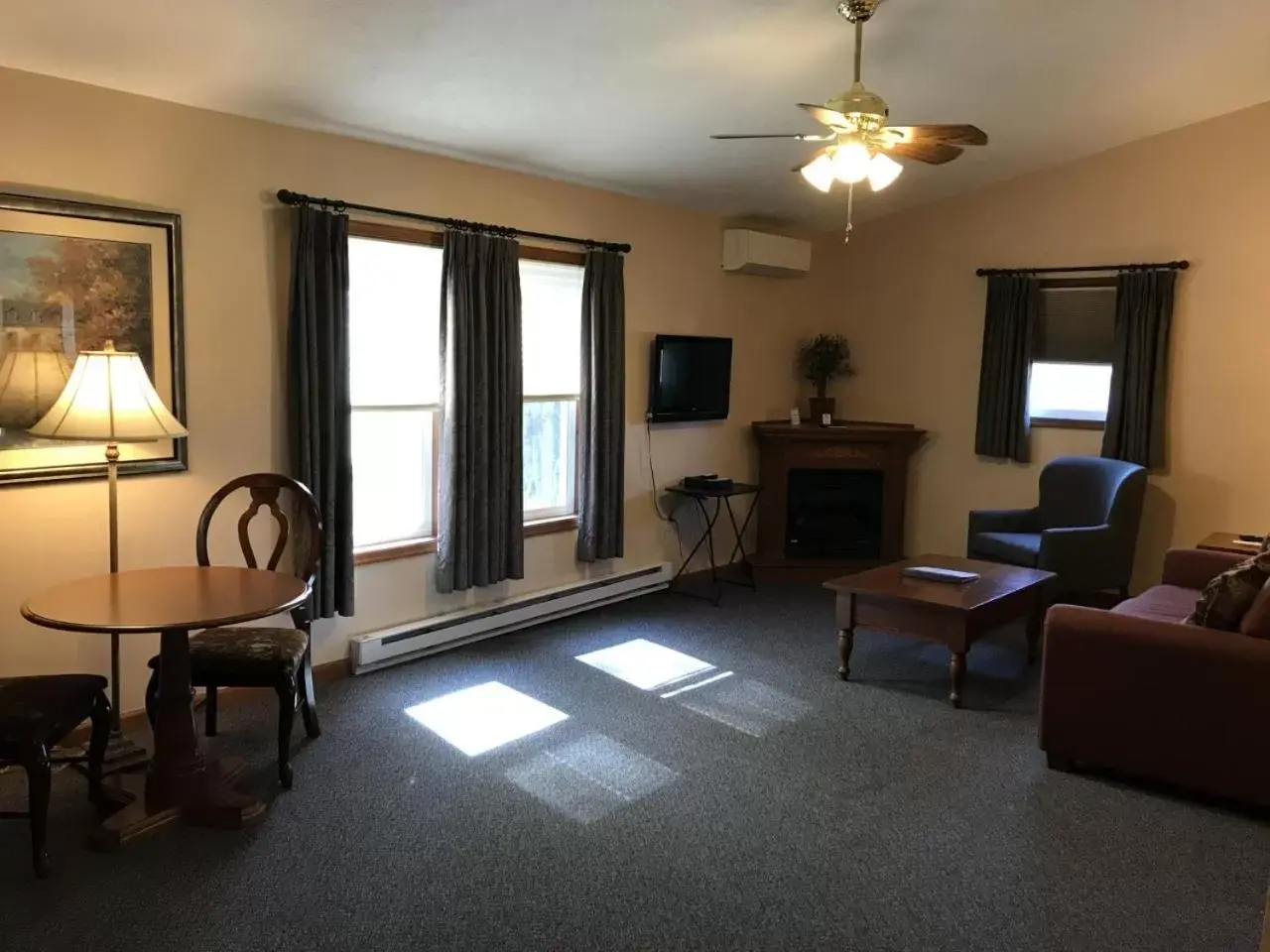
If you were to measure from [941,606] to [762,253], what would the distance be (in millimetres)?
2918

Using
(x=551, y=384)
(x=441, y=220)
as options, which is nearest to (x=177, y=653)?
(x=441, y=220)

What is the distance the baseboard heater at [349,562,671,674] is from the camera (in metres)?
4.19

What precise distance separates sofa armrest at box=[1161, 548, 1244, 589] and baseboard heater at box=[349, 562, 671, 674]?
107 inches

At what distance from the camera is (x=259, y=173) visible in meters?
3.69

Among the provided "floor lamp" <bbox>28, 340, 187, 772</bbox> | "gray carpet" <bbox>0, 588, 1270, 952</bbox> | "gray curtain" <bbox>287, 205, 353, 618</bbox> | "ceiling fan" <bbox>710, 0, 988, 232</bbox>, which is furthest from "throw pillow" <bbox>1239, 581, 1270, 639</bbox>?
"floor lamp" <bbox>28, 340, 187, 772</bbox>

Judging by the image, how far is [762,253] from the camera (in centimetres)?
598

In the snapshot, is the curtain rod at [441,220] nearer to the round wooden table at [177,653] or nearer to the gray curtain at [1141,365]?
the round wooden table at [177,653]

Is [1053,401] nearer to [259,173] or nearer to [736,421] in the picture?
[736,421]

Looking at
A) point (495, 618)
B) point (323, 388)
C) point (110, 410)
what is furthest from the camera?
point (495, 618)

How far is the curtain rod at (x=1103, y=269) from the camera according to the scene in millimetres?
5305

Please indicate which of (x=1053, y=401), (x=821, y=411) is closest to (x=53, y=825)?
(x=821, y=411)

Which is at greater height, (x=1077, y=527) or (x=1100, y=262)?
(x=1100, y=262)

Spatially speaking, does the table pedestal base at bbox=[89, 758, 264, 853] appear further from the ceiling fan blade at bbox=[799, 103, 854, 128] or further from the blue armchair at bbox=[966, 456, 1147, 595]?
the blue armchair at bbox=[966, 456, 1147, 595]

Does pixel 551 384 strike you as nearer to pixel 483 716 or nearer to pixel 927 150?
pixel 483 716
